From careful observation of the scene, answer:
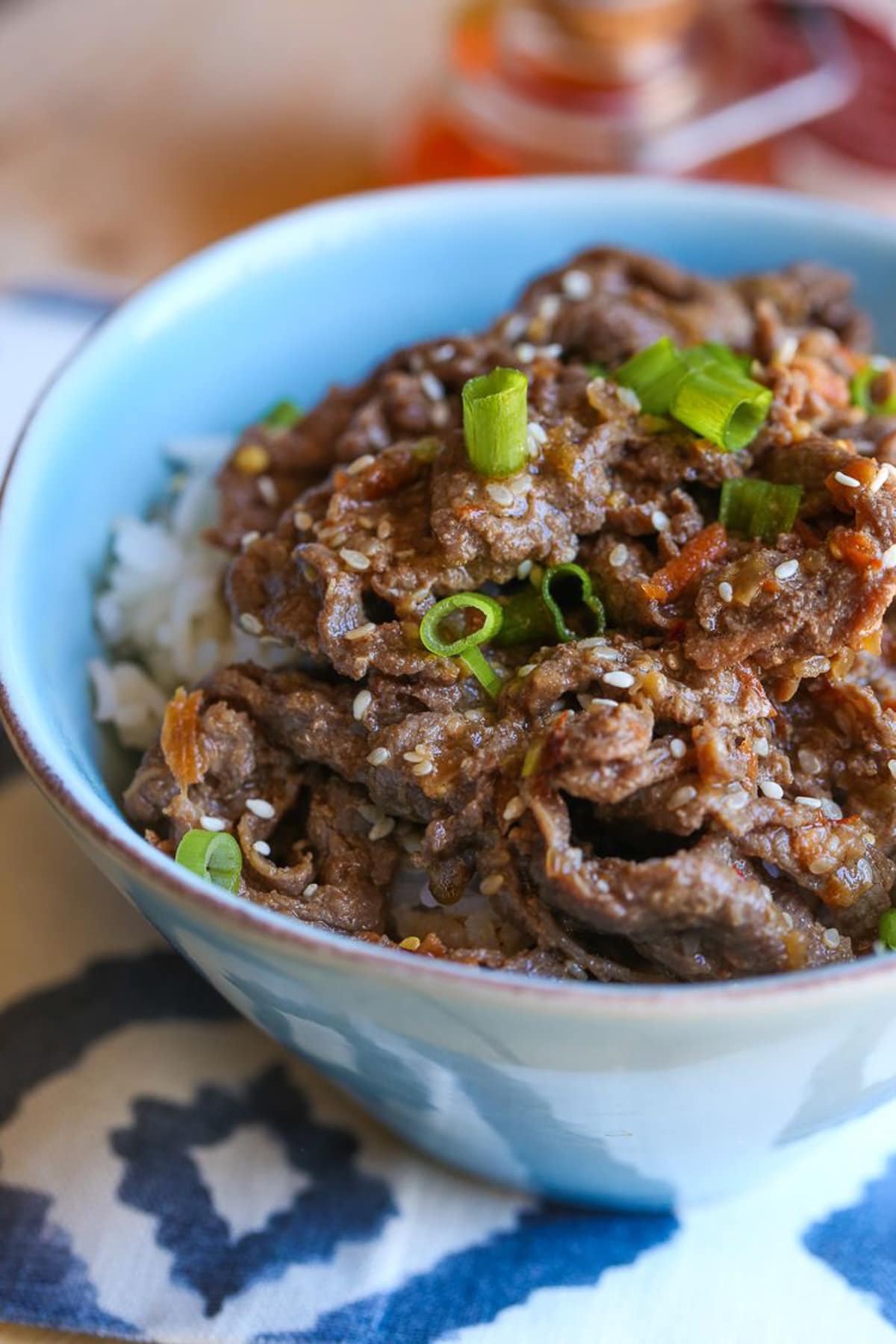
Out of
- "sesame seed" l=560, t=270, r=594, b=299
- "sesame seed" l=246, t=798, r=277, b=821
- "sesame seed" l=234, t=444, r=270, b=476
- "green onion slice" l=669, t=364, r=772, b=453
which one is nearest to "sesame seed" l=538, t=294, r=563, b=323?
"sesame seed" l=560, t=270, r=594, b=299

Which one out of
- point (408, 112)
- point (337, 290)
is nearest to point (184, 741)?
point (337, 290)

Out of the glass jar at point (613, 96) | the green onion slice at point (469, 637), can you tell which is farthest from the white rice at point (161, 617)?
the glass jar at point (613, 96)

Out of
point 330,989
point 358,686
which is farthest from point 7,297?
point 330,989

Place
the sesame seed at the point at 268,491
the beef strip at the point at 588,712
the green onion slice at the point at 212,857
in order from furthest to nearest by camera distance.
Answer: the sesame seed at the point at 268,491
the green onion slice at the point at 212,857
the beef strip at the point at 588,712

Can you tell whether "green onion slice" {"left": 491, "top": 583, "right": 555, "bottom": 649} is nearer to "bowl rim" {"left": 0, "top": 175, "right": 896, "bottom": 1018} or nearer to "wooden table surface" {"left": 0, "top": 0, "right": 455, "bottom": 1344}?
"bowl rim" {"left": 0, "top": 175, "right": 896, "bottom": 1018}

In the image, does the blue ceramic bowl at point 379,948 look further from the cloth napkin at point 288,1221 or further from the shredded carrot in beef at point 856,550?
the shredded carrot in beef at point 856,550
